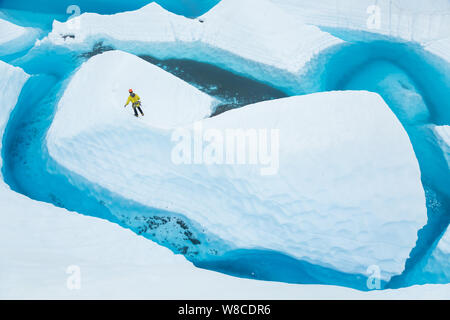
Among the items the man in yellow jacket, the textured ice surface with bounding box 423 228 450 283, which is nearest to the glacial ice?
the textured ice surface with bounding box 423 228 450 283

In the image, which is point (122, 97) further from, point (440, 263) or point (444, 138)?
point (444, 138)

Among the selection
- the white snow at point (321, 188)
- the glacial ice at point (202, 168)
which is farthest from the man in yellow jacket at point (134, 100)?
the white snow at point (321, 188)

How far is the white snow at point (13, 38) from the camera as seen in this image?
8.66 meters

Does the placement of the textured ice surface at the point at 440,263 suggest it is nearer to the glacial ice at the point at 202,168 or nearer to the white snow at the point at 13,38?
the glacial ice at the point at 202,168

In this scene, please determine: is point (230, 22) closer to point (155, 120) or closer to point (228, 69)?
point (228, 69)

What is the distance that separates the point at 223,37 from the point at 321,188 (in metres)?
5.73

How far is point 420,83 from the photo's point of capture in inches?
301

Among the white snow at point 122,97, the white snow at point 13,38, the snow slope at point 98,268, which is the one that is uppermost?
the white snow at point 13,38

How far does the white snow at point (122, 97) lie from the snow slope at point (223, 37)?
6.53 ft

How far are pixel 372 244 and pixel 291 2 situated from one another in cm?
807

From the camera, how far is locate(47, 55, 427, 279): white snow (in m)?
4.59

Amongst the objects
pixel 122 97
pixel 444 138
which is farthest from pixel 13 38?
pixel 444 138
